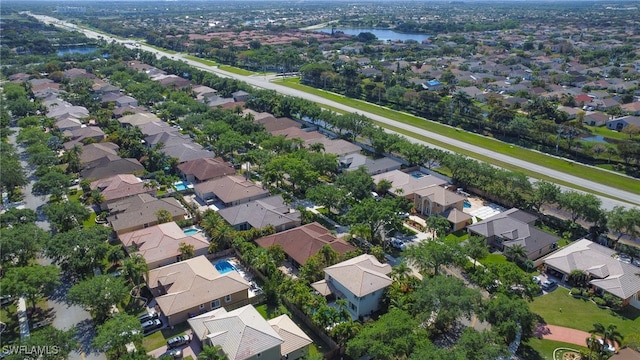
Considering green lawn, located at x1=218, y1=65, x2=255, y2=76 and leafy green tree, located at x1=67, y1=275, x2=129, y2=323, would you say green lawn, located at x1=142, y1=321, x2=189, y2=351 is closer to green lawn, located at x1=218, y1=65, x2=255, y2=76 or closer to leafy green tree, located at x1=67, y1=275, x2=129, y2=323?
leafy green tree, located at x1=67, y1=275, x2=129, y2=323

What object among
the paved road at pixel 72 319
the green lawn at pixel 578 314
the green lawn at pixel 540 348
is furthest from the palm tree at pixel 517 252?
the paved road at pixel 72 319

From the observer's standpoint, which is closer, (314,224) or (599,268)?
(599,268)

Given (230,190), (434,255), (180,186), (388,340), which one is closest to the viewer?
(388,340)

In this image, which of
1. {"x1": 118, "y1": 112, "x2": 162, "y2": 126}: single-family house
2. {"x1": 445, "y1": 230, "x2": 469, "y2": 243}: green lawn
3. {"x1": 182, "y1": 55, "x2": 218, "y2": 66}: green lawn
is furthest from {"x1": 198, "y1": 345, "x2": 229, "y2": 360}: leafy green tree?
{"x1": 182, "y1": 55, "x2": 218, "y2": 66}: green lawn

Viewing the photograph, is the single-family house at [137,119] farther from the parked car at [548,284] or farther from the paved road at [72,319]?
the parked car at [548,284]

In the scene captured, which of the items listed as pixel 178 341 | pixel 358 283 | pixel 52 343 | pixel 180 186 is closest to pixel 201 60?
pixel 180 186

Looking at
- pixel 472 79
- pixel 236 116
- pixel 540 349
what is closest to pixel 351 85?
pixel 472 79

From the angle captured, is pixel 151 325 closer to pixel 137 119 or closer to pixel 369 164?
pixel 369 164
